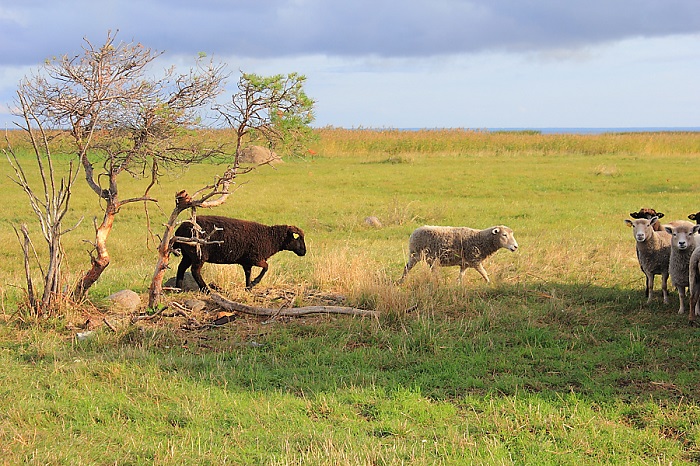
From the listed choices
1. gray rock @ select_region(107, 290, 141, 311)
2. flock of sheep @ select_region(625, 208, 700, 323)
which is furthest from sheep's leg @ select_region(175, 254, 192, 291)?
flock of sheep @ select_region(625, 208, 700, 323)

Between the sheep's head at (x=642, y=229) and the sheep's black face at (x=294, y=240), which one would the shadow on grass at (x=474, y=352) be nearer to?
the sheep's head at (x=642, y=229)

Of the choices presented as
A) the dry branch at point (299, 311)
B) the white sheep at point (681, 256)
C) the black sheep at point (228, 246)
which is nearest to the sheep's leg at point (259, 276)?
the black sheep at point (228, 246)

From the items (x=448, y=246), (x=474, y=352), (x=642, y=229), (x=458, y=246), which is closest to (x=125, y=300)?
(x=474, y=352)

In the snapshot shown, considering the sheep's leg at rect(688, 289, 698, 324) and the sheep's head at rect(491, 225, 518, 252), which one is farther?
the sheep's head at rect(491, 225, 518, 252)

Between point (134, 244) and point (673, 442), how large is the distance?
12.5m

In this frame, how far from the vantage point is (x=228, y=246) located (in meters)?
10.0

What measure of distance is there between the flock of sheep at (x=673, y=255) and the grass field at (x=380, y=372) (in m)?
0.32

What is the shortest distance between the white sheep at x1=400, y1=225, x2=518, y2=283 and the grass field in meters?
0.38

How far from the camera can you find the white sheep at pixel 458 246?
10781mm

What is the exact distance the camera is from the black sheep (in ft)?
32.3

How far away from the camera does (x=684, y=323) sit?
8391mm

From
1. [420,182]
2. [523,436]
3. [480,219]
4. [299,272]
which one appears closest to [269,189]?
[420,182]

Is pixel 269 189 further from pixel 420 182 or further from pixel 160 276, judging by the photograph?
pixel 160 276

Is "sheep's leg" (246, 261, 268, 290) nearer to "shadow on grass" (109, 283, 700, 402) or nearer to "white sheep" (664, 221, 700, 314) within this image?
"shadow on grass" (109, 283, 700, 402)
